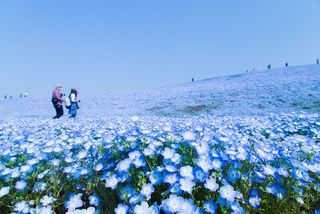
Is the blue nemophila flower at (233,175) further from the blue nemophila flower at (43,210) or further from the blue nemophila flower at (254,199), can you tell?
the blue nemophila flower at (43,210)

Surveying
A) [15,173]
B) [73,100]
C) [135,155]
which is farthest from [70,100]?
[135,155]

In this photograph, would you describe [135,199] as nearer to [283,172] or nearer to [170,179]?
[170,179]

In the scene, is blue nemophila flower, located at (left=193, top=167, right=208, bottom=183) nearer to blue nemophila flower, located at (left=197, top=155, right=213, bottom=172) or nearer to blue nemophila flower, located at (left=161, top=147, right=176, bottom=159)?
blue nemophila flower, located at (left=197, top=155, right=213, bottom=172)

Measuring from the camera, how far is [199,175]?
6.13ft

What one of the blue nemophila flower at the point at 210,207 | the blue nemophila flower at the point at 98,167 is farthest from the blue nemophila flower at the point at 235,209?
the blue nemophila flower at the point at 98,167

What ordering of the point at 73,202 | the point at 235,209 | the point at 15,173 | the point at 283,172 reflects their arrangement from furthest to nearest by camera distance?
the point at 15,173 → the point at 73,202 → the point at 283,172 → the point at 235,209

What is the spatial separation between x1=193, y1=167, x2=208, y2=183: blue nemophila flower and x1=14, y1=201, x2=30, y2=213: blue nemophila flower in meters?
1.20

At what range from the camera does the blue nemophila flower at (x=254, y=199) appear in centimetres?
190

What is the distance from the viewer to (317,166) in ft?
7.13

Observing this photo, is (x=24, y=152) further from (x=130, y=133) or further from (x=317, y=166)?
(x=317, y=166)

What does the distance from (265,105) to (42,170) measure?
1376cm

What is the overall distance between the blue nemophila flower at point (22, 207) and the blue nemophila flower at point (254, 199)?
1.55 m

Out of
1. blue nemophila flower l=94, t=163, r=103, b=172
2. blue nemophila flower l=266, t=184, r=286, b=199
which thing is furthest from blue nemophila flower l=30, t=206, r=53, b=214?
blue nemophila flower l=266, t=184, r=286, b=199

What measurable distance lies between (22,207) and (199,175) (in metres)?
1.30
